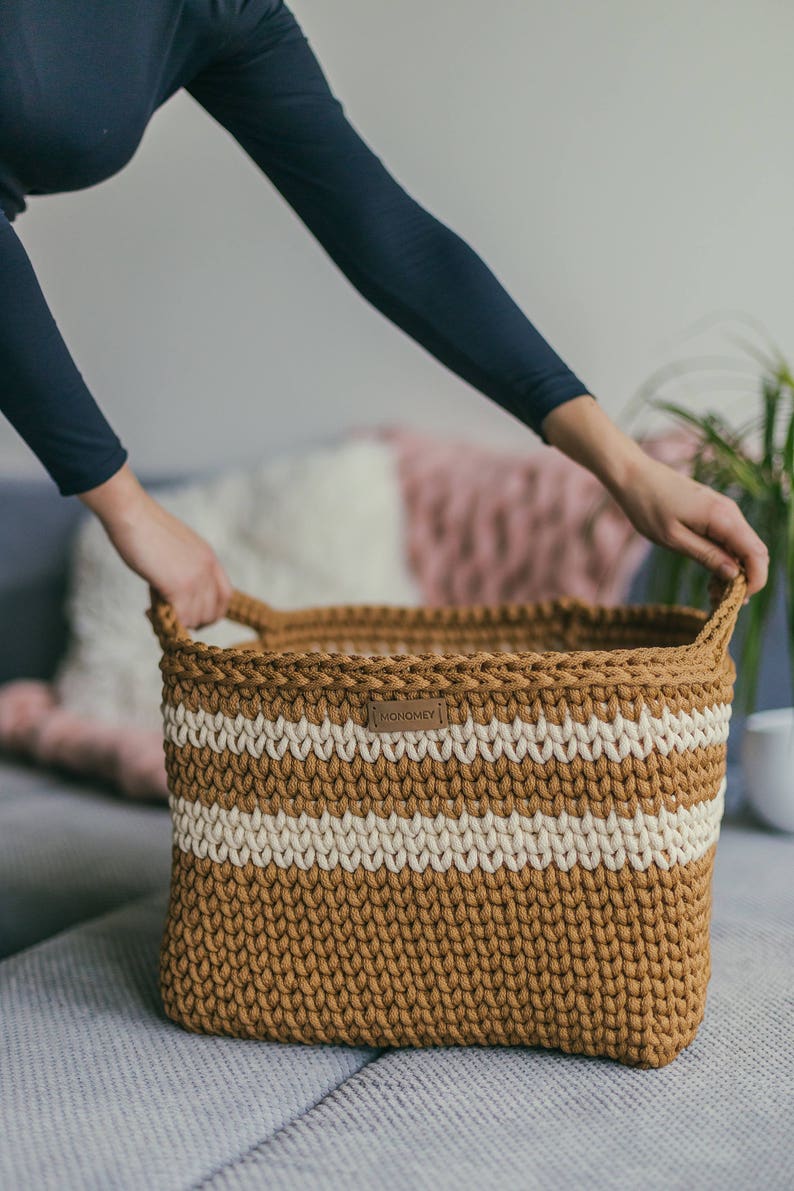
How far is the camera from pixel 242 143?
38.8 inches

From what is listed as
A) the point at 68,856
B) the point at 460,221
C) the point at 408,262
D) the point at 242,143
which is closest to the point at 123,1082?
the point at 68,856

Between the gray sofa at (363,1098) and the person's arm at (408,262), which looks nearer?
the gray sofa at (363,1098)

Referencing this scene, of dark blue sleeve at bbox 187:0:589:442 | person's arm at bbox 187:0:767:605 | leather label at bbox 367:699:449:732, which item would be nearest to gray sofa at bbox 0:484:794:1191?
leather label at bbox 367:699:449:732

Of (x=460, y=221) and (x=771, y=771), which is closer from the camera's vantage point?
(x=771, y=771)

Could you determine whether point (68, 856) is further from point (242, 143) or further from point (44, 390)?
point (242, 143)

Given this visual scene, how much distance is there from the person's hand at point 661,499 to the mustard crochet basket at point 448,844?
12cm

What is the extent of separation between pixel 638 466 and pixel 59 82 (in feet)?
1.73

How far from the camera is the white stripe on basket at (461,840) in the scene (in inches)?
27.3

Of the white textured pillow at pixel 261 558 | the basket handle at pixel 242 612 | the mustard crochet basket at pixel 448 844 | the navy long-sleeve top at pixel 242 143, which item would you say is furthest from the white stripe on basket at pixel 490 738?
the white textured pillow at pixel 261 558

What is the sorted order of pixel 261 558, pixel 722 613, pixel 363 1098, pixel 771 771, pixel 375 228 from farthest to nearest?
pixel 261 558, pixel 771 771, pixel 375 228, pixel 722 613, pixel 363 1098

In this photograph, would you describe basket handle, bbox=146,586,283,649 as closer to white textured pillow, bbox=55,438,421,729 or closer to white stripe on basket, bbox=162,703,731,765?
white stripe on basket, bbox=162,703,731,765

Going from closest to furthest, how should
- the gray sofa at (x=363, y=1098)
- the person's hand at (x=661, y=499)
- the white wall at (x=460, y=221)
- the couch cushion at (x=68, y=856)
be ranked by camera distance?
the gray sofa at (x=363, y=1098)
the person's hand at (x=661, y=499)
the couch cushion at (x=68, y=856)
the white wall at (x=460, y=221)

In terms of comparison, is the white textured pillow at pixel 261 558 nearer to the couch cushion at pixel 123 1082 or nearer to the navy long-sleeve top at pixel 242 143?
the navy long-sleeve top at pixel 242 143

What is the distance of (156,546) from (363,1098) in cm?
45
